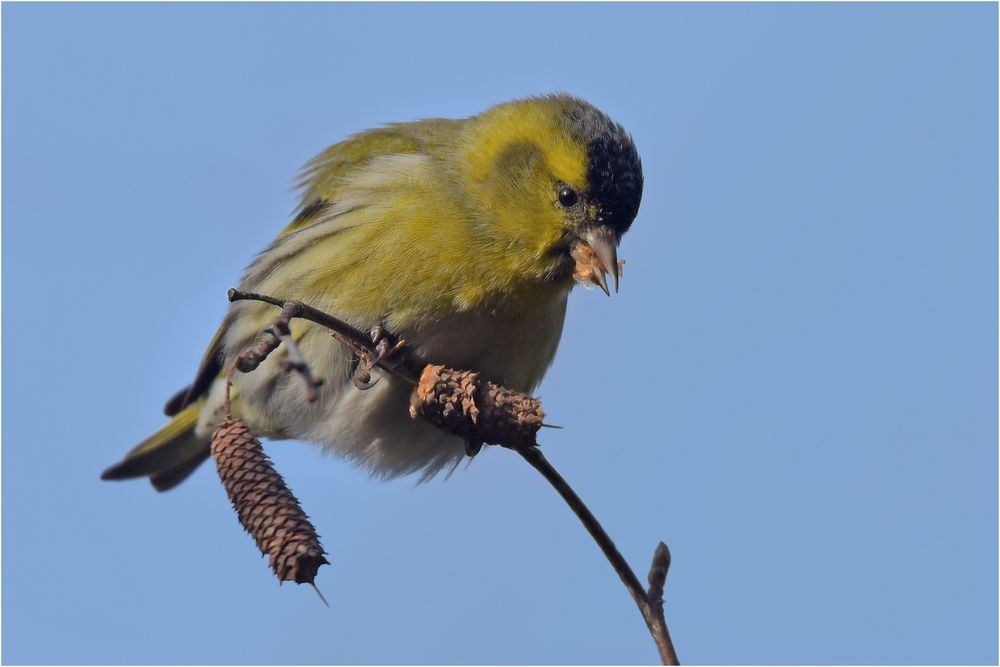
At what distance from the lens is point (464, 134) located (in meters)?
4.39

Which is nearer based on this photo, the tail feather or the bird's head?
the bird's head

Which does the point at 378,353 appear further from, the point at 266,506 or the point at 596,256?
the point at 596,256

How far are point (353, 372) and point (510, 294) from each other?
0.61m

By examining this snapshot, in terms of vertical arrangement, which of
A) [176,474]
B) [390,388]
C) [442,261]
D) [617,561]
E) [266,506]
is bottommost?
[617,561]

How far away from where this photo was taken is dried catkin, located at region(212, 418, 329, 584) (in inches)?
91.4

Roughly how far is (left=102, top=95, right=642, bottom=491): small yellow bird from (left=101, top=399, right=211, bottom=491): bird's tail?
3.26 ft

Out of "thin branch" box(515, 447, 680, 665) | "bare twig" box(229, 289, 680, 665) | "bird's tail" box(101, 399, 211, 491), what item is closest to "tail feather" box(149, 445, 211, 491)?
"bird's tail" box(101, 399, 211, 491)

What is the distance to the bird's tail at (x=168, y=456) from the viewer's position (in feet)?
17.8

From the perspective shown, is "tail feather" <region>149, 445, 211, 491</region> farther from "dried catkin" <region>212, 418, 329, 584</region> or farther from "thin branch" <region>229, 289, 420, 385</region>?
"dried catkin" <region>212, 418, 329, 584</region>

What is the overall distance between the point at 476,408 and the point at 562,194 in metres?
1.41

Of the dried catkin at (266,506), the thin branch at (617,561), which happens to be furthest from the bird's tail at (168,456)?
the thin branch at (617,561)

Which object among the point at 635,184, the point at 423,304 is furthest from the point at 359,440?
the point at 635,184

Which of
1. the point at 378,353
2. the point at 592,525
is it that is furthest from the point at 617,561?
the point at 378,353

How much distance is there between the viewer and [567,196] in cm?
382
